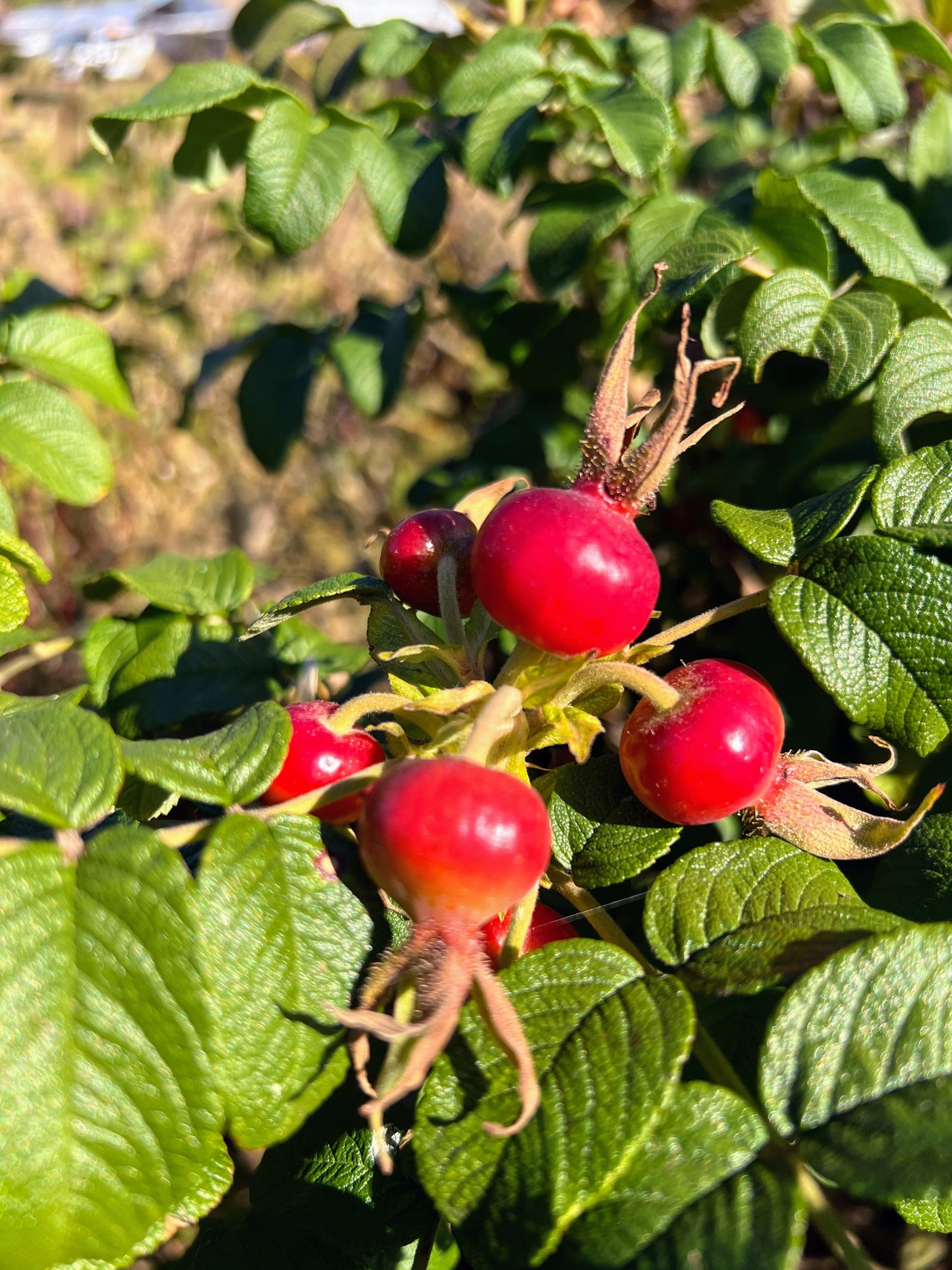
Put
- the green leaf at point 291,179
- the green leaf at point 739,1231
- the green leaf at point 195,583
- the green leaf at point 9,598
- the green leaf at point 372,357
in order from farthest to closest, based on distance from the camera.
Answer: the green leaf at point 372,357 → the green leaf at point 291,179 → the green leaf at point 195,583 → the green leaf at point 9,598 → the green leaf at point 739,1231

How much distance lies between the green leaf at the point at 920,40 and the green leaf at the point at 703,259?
60 centimetres

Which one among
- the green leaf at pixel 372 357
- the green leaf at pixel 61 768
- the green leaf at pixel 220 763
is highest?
the green leaf at pixel 61 768

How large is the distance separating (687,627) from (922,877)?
37cm

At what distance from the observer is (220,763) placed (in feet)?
2.89

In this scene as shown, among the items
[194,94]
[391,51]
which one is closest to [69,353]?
[194,94]

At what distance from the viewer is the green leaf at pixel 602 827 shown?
3.41 feet

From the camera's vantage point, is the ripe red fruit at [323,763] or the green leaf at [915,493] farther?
the green leaf at [915,493]

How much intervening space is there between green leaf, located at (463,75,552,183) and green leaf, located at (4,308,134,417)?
637mm

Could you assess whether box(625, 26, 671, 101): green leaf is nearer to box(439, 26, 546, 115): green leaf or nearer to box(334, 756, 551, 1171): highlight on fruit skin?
box(439, 26, 546, 115): green leaf

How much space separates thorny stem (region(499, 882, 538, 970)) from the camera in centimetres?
92

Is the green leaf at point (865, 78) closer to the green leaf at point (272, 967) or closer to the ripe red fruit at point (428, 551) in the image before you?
the ripe red fruit at point (428, 551)

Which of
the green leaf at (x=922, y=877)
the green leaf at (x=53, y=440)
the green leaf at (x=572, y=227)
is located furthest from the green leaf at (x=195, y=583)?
the green leaf at (x=922, y=877)

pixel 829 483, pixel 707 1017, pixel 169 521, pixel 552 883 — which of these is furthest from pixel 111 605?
pixel 707 1017

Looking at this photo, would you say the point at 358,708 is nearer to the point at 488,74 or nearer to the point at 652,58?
the point at 488,74
